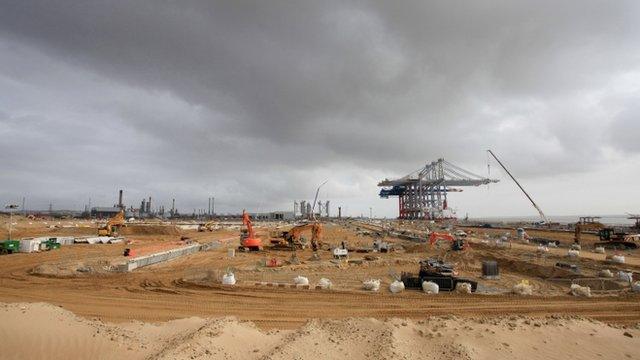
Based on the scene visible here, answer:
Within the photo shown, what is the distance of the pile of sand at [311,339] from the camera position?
880 cm

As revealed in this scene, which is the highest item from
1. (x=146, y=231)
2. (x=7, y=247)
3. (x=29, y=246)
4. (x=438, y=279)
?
(x=438, y=279)

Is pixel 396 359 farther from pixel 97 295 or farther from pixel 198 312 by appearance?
pixel 97 295

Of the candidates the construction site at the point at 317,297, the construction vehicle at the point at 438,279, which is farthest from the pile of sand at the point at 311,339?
the construction vehicle at the point at 438,279

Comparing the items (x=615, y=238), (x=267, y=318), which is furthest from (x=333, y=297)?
(x=615, y=238)

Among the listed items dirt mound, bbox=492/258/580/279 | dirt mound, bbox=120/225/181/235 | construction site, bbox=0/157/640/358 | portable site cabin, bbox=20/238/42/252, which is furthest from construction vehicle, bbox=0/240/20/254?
dirt mound, bbox=492/258/580/279

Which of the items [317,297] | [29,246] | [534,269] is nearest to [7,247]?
[29,246]

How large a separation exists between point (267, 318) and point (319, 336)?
4.16 m

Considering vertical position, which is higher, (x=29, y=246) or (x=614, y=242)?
(x=614, y=242)

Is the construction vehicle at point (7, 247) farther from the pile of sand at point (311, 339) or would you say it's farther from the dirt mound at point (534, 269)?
the dirt mound at point (534, 269)

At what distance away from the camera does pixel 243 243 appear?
38.7 metres

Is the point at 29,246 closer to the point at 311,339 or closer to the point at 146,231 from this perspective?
the point at 146,231

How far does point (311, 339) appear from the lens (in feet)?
31.9

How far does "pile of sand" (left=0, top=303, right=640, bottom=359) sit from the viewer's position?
8.80 meters

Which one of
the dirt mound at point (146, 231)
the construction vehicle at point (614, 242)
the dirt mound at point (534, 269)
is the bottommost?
the dirt mound at point (146, 231)
